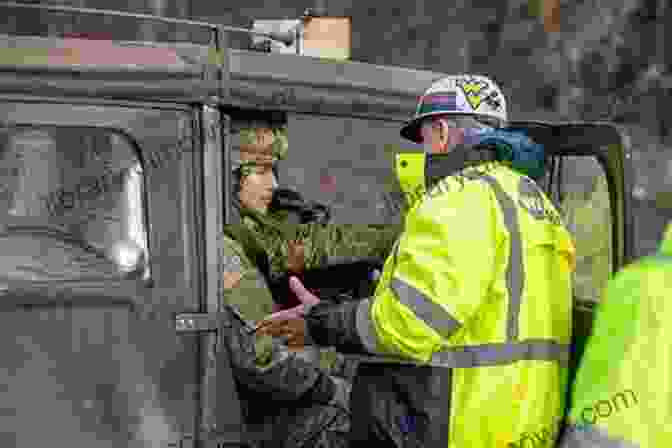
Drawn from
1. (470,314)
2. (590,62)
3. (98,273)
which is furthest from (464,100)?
(590,62)

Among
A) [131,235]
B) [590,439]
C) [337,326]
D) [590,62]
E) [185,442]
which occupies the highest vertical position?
[590,62]

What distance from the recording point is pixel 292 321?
11.3 feet

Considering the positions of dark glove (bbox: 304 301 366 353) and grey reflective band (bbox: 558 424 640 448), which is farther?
dark glove (bbox: 304 301 366 353)

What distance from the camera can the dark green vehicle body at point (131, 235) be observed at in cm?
313

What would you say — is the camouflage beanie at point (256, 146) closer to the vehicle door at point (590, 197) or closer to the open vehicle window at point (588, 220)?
the vehicle door at point (590, 197)

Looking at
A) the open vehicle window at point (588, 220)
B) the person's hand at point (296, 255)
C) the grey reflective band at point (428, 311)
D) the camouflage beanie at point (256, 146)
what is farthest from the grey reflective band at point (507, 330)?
the camouflage beanie at point (256, 146)

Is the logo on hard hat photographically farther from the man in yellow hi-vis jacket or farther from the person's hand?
the person's hand

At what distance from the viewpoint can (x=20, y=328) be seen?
3.11 metres

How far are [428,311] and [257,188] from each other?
125cm

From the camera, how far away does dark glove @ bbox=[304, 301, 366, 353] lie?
3.07 m

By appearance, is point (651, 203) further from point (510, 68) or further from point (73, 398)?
point (73, 398)

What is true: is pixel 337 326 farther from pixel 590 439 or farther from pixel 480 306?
pixel 590 439

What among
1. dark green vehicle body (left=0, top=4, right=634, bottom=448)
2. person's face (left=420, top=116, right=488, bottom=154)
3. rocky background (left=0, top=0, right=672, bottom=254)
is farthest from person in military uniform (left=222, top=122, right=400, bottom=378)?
rocky background (left=0, top=0, right=672, bottom=254)

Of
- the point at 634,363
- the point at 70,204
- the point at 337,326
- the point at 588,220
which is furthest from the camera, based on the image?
the point at 588,220
